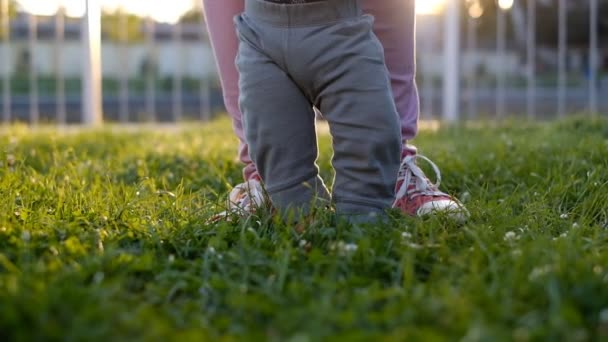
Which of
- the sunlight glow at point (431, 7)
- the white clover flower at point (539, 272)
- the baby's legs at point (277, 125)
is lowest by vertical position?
the white clover flower at point (539, 272)

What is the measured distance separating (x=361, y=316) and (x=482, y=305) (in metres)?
0.17

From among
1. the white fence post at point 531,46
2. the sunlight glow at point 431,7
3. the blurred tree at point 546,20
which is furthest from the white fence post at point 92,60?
the white fence post at point 531,46

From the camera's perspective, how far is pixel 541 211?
5.52 ft

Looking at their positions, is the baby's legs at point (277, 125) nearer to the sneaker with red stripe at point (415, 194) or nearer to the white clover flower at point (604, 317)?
the sneaker with red stripe at point (415, 194)

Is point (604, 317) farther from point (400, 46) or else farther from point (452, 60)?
point (452, 60)

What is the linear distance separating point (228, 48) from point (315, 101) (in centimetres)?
40

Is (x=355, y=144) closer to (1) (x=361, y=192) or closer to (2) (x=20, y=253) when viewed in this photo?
(1) (x=361, y=192)

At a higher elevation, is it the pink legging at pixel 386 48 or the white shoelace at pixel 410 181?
the pink legging at pixel 386 48

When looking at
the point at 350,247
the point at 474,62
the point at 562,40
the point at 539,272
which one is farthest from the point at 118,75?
the point at 539,272

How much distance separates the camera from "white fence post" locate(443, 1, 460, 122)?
497 centimetres

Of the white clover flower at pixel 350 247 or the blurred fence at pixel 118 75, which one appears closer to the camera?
the white clover flower at pixel 350 247

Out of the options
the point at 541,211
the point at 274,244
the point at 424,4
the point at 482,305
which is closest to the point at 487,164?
the point at 541,211

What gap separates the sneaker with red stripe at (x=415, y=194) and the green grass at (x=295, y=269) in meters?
0.07

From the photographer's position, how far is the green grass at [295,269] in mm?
981
